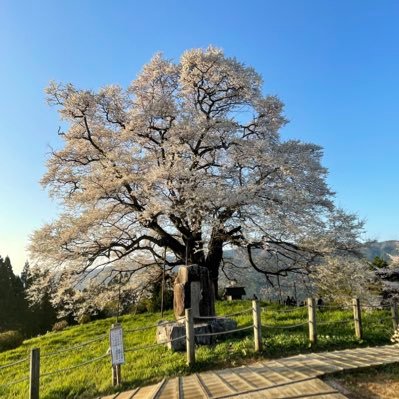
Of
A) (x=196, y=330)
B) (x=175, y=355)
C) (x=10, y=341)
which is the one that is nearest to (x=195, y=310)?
(x=196, y=330)

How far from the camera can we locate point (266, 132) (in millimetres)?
20672

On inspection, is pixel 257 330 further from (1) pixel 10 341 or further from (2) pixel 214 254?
(1) pixel 10 341

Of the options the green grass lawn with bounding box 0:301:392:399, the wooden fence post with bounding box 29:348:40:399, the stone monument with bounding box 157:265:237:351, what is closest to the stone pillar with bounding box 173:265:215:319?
the stone monument with bounding box 157:265:237:351

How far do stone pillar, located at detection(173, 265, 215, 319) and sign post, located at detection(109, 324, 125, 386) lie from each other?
11.2 feet

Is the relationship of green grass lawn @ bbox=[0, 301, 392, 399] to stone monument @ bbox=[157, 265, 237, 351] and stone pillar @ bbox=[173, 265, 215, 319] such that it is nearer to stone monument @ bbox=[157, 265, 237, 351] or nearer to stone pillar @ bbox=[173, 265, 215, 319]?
stone monument @ bbox=[157, 265, 237, 351]

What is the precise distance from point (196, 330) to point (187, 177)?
23.8 ft

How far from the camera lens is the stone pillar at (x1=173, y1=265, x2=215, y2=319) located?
12914mm

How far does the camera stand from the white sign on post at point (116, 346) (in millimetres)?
9602

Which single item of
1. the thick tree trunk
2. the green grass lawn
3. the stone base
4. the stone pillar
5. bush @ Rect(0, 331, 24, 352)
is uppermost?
the thick tree trunk

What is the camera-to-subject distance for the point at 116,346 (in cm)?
972

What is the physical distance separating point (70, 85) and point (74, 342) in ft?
40.4

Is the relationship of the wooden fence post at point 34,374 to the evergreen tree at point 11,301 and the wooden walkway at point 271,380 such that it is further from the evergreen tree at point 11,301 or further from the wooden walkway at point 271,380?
the evergreen tree at point 11,301

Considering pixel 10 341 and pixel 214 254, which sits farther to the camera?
pixel 10 341

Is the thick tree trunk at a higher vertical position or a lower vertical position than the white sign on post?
higher
